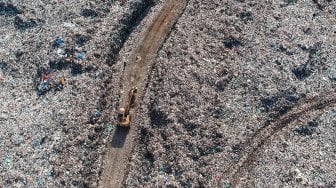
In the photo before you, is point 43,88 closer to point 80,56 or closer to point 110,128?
point 80,56

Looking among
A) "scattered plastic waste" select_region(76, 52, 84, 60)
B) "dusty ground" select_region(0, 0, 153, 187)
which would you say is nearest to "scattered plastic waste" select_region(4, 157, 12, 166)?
"dusty ground" select_region(0, 0, 153, 187)

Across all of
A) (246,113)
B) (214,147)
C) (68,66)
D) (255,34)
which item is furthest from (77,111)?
(255,34)

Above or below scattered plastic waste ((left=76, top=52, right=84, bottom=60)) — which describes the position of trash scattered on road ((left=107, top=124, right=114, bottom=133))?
below

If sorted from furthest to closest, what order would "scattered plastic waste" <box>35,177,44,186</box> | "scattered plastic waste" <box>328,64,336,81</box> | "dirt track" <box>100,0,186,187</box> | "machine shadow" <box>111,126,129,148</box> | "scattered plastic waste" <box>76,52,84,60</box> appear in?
"scattered plastic waste" <box>76,52,84,60</box>
"scattered plastic waste" <box>328,64,336,81</box>
"machine shadow" <box>111,126,129,148</box>
"dirt track" <box>100,0,186,187</box>
"scattered plastic waste" <box>35,177,44,186</box>

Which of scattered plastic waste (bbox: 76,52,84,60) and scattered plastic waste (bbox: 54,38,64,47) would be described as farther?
scattered plastic waste (bbox: 54,38,64,47)

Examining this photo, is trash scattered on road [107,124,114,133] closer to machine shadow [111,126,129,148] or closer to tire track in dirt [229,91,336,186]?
machine shadow [111,126,129,148]

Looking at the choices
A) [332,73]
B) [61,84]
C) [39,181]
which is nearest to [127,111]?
[61,84]

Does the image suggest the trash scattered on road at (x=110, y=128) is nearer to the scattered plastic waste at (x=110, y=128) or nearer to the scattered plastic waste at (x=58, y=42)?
the scattered plastic waste at (x=110, y=128)

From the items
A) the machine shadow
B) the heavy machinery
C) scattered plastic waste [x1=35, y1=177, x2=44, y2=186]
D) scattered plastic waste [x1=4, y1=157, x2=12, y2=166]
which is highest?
the heavy machinery
